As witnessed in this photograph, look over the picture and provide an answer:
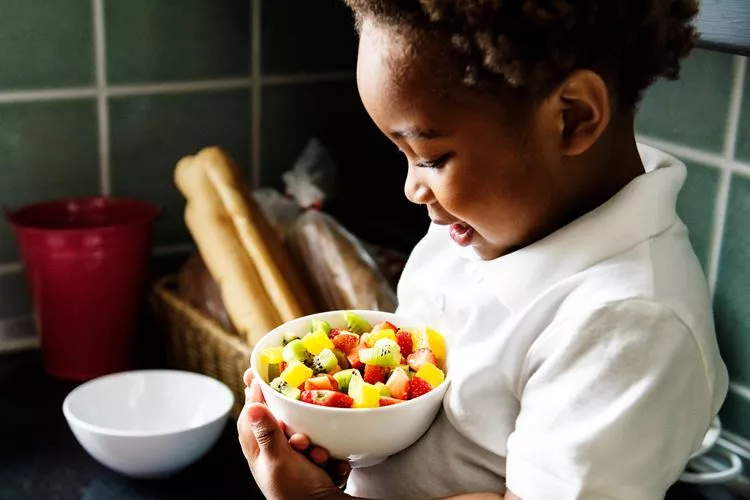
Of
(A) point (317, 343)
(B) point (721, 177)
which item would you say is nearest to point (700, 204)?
(B) point (721, 177)

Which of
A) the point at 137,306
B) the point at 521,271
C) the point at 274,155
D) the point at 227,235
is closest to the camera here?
the point at 521,271

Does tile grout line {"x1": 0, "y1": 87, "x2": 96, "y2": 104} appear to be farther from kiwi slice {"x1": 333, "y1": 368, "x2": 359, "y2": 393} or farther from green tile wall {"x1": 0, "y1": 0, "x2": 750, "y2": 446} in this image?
kiwi slice {"x1": 333, "y1": 368, "x2": 359, "y2": 393}

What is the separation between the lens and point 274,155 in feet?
4.78

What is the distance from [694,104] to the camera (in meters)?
1.02

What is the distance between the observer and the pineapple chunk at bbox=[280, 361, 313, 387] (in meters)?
0.76

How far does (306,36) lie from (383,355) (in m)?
0.76

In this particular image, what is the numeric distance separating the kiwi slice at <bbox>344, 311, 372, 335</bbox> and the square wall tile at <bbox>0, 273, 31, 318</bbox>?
64cm

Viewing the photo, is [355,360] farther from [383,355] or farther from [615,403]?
[615,403]

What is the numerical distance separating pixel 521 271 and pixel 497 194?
0.24 ft

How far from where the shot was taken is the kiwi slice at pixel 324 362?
30.4 inches

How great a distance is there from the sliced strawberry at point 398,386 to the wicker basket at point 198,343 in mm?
393

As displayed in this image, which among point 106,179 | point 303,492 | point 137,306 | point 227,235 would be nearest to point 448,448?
Answer: point 303,492

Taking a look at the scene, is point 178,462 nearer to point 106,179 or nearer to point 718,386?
point 106,179

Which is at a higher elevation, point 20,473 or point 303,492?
point 303,492
